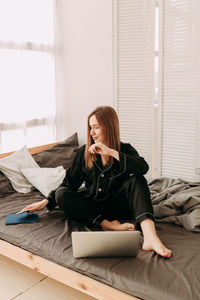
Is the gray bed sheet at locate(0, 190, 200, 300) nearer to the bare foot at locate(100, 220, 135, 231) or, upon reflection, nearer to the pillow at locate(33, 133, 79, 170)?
the bare foot at locate(100, 220, 135, 231)

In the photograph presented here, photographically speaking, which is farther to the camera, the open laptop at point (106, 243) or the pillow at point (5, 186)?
the pillow at point (5, 186)

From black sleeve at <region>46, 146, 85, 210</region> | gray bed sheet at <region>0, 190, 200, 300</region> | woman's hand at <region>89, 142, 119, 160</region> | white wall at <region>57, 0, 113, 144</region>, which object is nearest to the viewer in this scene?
gray bed sheet at <region>0, 190, 200, 300</region>

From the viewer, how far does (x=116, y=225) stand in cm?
205

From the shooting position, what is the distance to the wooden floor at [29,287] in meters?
1.91

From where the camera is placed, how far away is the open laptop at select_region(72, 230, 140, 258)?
167cm

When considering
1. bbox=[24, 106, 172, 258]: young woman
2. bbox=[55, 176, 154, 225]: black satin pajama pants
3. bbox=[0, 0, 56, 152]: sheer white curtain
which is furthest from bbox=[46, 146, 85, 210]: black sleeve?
bbox=[0, 0, 56, 152]: sheer white curtain

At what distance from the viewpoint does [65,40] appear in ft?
12.6

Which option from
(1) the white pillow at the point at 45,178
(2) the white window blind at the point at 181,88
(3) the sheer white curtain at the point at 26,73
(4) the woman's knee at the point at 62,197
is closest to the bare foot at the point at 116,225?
(4) the woman's knee at the point at 62,197

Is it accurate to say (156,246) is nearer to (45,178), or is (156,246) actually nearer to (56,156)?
(45,178)

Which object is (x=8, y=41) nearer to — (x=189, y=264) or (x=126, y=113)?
(x=126, y=113)

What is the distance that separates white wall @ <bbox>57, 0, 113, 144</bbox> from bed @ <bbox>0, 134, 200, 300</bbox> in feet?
5.17

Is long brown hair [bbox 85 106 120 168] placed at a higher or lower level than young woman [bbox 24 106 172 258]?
higher

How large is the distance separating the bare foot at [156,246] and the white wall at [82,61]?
6.81 feet

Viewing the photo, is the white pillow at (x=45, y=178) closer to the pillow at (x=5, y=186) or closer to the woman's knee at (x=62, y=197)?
the pillow at (x=5, y=186)
